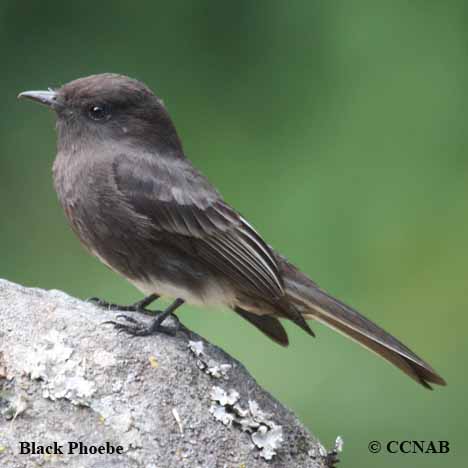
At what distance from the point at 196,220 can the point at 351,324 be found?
754 mm

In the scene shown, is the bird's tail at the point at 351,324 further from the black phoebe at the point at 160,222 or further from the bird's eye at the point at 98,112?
the bird's eye at the point at 98,112

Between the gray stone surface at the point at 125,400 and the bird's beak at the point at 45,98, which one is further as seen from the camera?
the bird's beak at the point at 45,98

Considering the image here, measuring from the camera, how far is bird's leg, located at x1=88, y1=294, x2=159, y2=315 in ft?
17.0

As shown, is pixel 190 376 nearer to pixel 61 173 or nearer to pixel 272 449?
pixel 272 449

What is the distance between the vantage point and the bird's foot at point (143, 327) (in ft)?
15.1

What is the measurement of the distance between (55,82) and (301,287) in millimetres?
1923

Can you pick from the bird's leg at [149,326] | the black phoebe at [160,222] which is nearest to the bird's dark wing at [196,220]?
the black phoebe at [160,222]

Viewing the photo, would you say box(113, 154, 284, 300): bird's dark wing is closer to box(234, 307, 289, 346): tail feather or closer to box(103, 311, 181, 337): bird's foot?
box(234, 307, 289, 346): tail feather

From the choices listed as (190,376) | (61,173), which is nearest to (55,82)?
(61,173)

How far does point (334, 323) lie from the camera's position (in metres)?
5.20

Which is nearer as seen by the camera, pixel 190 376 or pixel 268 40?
pixel 190 376

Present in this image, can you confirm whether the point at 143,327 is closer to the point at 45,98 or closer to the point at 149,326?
the point at 149,326

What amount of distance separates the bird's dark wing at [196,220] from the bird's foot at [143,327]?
1.03 feet

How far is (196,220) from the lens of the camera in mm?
5047
